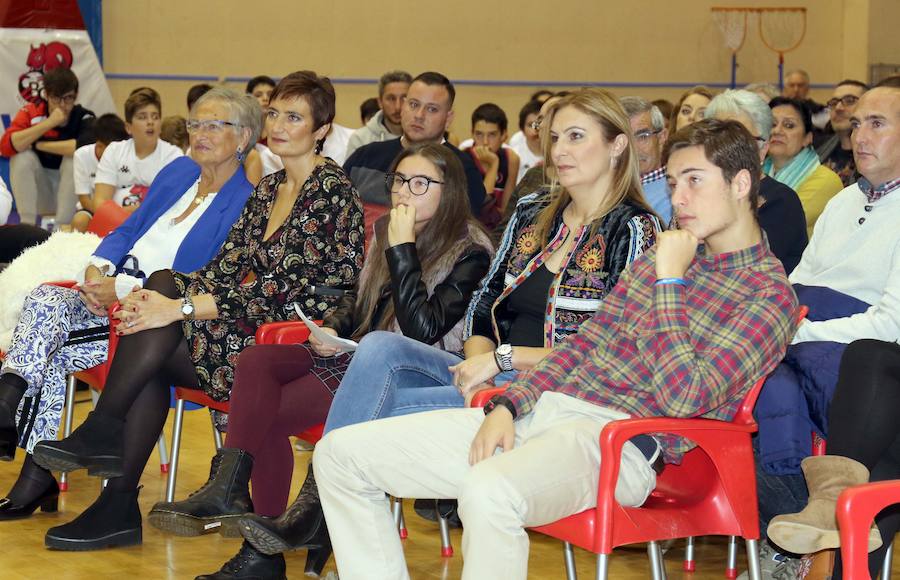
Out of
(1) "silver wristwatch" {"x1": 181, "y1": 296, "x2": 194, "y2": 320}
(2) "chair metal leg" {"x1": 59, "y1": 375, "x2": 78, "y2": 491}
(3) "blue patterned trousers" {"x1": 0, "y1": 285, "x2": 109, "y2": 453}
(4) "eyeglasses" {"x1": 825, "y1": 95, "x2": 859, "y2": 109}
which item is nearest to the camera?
(1) "silver wristwatch" {"x1": 181, "y1": 296, "x2": 194, "y2": 320}

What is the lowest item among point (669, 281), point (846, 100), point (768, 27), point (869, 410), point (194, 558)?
point (194, 558)

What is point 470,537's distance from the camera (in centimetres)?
210

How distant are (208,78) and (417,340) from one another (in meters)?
7.57

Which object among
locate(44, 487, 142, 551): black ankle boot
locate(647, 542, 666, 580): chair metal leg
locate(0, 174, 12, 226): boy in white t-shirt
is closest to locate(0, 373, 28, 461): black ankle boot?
locate(44, 487, 142, 551): black ankle boot

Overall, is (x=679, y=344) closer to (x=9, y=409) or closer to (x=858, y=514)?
(x=858, y=514)

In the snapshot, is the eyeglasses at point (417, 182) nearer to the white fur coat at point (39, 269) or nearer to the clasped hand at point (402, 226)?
the clasped hand at point (402, 226)

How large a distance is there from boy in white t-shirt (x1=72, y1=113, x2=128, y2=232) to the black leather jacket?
422cm

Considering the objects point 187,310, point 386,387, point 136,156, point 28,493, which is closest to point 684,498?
point 386,387

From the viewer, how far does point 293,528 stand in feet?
9.09

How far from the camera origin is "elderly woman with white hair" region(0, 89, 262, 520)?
3.44m

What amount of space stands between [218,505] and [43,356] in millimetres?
908

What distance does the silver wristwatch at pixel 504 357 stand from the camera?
8.68 ft

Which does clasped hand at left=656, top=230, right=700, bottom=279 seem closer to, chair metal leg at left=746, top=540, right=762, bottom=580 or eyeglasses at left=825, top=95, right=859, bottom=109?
chair metal leg at left=746, top=540, right=762, bottom=580

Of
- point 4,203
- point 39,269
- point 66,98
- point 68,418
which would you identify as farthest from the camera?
point 66,98
